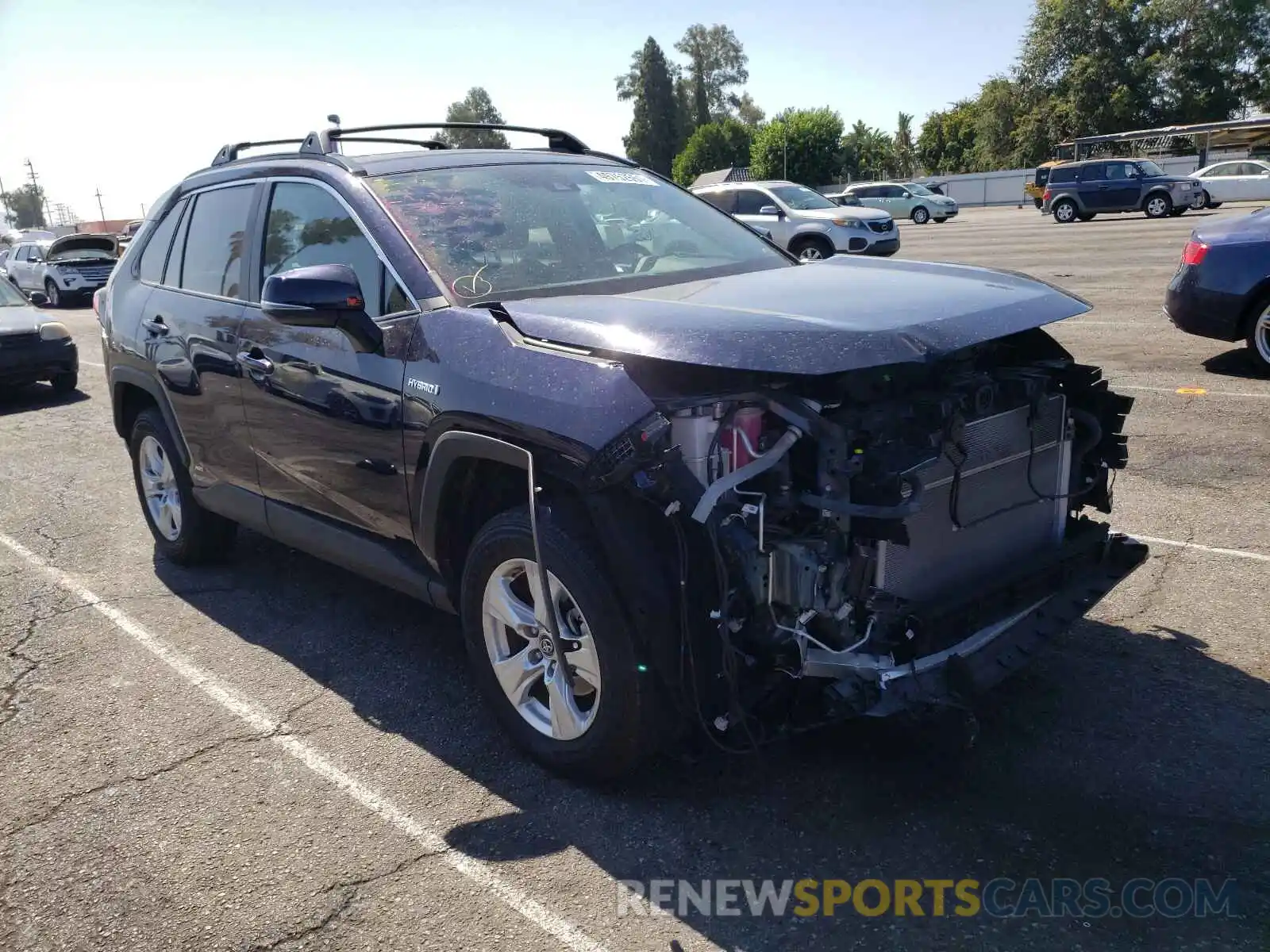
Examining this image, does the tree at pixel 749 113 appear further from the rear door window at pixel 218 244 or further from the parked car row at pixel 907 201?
the rear door window at pixel 218 244

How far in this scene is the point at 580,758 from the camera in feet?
10.9

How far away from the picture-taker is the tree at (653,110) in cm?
10338

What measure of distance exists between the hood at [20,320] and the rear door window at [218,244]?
302 inches

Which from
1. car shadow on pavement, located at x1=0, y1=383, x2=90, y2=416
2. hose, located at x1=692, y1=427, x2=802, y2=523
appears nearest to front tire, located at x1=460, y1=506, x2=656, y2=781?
hose, located at x1=692, y1=427, x2=802, y2=523

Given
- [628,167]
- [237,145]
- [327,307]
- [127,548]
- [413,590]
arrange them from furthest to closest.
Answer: [127,548], [237,145], [628,167], [413,590], [327,307]

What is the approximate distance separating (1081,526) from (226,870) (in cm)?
308

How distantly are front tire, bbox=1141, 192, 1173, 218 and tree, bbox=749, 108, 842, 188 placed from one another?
39.8 meters

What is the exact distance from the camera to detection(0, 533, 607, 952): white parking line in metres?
2.83

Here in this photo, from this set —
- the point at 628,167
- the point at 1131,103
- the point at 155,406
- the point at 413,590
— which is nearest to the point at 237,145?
the point at 155,406

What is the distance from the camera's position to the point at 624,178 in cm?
485

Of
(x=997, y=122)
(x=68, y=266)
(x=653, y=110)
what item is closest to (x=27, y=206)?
(x=653, y=110)

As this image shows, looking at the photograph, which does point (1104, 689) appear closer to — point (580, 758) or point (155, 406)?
point (580, 758)

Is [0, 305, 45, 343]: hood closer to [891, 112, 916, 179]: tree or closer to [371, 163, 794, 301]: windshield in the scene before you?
[371, 163, 794, 301]: windshield

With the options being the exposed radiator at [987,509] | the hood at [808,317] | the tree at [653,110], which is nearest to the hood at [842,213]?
the hood at [808,317]
